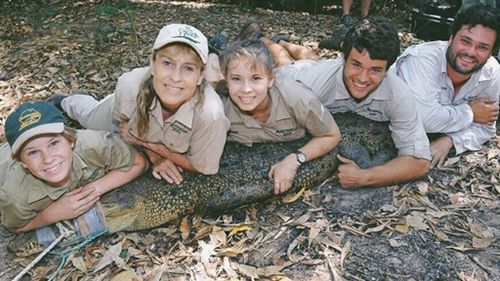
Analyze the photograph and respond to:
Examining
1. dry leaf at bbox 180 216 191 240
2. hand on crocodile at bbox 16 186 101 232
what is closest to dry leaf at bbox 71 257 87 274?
hand on crocodile at bbox 16 186 101 232

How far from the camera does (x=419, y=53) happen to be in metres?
3.92

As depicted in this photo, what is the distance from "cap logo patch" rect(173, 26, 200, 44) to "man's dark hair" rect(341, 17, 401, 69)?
1.10m

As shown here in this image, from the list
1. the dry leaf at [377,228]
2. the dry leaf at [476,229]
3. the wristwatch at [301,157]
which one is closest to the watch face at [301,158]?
the wristwatch at [301,157]

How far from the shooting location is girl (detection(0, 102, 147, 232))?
2.62m

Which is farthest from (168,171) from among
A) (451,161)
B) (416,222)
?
(451,161)

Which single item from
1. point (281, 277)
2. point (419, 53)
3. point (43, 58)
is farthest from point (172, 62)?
point (43, 58)

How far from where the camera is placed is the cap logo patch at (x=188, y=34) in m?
2.68

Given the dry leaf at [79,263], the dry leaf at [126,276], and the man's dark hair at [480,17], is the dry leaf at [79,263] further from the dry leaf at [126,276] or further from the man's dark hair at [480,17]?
the man's dark hair at [480,17]

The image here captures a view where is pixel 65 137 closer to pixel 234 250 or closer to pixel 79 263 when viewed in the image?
pixel 79 263

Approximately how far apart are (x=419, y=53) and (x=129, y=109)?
2344mm

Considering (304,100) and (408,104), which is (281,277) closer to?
(304,100)

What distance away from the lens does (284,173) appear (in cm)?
332

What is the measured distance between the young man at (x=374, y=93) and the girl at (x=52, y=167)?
1.44 meters

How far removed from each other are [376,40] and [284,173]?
106cm
